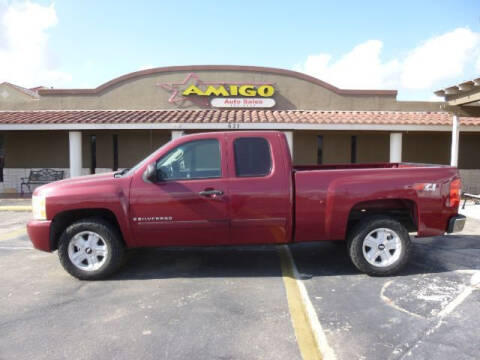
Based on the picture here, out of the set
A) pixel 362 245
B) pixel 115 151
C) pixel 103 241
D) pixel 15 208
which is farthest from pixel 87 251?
pixel 115 151

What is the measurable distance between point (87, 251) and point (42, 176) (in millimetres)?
10812

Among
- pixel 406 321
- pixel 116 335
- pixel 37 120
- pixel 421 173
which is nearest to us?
pixel 116 335

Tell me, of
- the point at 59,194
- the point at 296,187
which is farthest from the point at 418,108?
the point at 59,194

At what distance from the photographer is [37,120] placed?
1254 centimetres

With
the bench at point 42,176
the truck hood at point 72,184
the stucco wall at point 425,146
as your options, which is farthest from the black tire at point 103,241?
the stucco wall at point 425,146

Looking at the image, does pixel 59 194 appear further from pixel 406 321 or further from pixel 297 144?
pixel 297 144

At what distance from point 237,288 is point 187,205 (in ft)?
3.82

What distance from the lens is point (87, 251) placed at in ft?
15.4

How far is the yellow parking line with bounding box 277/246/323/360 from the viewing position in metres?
3.01

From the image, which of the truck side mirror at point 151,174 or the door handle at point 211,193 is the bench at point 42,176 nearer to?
the truck side mirror at point 151,174

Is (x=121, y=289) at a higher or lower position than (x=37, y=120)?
lower

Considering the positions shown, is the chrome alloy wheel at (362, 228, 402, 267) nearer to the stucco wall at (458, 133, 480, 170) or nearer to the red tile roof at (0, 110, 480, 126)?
the red tile roof at (0, 110, 480, 126)

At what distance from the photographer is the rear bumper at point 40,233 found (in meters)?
4.62

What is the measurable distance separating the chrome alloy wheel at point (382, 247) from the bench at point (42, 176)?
12.3 meters
